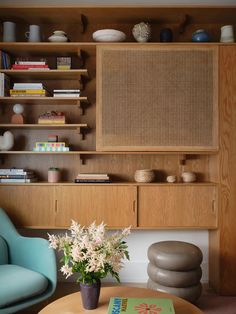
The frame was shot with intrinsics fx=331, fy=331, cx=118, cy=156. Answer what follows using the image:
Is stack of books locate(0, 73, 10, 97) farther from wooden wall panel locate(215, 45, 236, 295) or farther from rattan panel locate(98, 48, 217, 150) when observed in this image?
wooden wall panel locate(215, 45, 236, 295)

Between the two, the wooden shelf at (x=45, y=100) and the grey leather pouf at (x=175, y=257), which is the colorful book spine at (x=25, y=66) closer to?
the wooden shelf at (x=45, y=100)

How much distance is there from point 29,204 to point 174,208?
126 cm

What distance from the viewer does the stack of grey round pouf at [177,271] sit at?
8.23ft

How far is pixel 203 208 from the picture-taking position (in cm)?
290

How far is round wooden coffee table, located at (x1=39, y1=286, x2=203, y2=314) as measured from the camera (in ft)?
5.28

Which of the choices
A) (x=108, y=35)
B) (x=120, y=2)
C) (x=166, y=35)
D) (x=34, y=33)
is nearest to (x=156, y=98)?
(x=166, y=35)

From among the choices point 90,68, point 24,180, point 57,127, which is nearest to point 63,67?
point 90,68

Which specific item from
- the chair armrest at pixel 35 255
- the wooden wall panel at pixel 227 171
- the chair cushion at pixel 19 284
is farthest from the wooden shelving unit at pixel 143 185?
the chair cushion at pixel 19 284

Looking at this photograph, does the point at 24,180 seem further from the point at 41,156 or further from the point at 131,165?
the point at 131,165

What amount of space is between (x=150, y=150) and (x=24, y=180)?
1134mm

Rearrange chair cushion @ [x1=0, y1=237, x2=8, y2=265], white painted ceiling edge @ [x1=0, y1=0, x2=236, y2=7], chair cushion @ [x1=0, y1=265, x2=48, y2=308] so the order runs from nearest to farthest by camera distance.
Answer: chair cushion @ [x1=0, y1=265, x2=48, y2=308]
chair cushion @ [x1=0, y1=237, x2=8, y2=265]
white painted ceiling edge @ [x1=0, y1=0, x2=236, y2=7]

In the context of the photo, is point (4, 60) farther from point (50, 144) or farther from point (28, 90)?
point (50, 144)

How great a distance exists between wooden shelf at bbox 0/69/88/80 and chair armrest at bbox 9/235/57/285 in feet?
4.58

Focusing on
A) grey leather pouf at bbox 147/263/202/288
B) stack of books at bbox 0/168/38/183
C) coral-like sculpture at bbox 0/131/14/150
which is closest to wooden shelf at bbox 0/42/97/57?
coral-like sculpture at bbox 0/131/14/150
